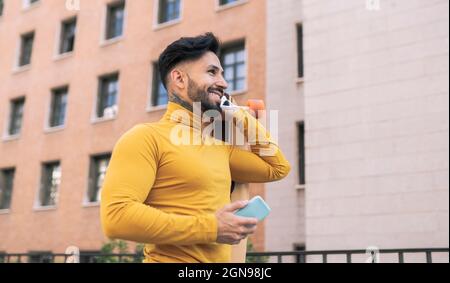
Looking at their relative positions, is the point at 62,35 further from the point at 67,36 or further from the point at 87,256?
the point at 87,256

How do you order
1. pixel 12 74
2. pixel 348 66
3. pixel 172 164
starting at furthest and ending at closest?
pixel 12 74 < pixel 348 66 < pixel 172 164

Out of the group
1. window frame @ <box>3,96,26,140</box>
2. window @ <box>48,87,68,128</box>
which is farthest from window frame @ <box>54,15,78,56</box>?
window frame @ <box>3,96,26,140</box>

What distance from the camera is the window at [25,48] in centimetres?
2323

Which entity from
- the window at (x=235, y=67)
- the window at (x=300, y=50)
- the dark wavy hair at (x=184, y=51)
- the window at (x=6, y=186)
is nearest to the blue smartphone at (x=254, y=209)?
the dark wavy hair at (x=184, y=51)

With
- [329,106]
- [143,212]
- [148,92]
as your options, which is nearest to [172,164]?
[143,212]

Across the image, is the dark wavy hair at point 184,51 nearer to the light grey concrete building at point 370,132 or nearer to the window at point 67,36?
the light grey concrete building at point 370,132

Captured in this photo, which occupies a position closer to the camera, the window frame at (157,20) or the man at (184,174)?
the man at (184,174)

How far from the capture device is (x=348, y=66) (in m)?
13.2

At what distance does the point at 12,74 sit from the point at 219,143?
75.6 ft

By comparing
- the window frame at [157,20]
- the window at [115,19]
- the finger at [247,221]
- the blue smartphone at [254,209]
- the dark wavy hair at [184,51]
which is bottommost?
the finger at [247,221]

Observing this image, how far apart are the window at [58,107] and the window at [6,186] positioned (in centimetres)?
294

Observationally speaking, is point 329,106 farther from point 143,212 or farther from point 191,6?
point 143,212

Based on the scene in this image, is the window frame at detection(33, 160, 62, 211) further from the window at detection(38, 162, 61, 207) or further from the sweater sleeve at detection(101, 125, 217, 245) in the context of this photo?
the sweater sleeve at detection(101, 125, 217, 245)

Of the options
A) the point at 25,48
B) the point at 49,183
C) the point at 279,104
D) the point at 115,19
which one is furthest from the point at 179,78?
the point at 25,48
